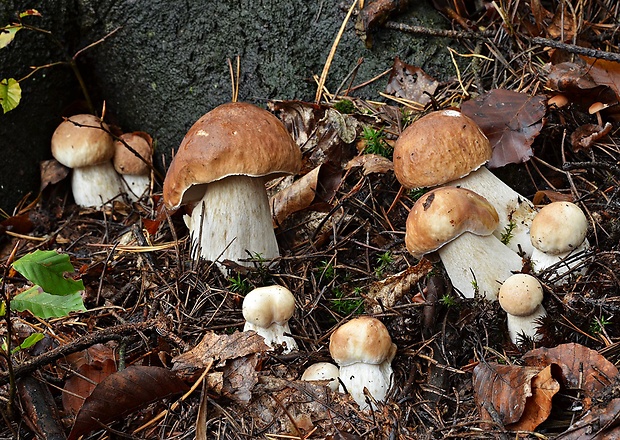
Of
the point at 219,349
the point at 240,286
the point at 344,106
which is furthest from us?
the point at 344,106

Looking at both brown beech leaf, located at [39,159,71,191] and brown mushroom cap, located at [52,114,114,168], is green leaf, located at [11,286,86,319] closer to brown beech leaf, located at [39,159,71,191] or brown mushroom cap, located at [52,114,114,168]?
brown mushroom cap, located at [52,114,114,168]

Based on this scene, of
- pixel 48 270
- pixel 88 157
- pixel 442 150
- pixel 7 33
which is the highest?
pixel 7 33

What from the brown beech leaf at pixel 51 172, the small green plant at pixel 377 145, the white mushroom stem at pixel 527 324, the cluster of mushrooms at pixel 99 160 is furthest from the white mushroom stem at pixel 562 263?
the brown beech leaf at pixel 51 172

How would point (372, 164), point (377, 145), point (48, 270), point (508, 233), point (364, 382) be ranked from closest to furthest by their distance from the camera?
point (48, 270) < point (364, 382) < point (508, 233) < point (372, 164) < point (377, 145)

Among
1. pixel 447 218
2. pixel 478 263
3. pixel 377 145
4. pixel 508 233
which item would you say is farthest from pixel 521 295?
pixel 377 145

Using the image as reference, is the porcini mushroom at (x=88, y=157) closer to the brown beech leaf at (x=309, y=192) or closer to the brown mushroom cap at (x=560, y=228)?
the brown beech leaf at (x=309, y=192)

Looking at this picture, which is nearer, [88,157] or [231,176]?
[231,176]

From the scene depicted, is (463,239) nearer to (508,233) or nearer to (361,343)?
(508,233)
